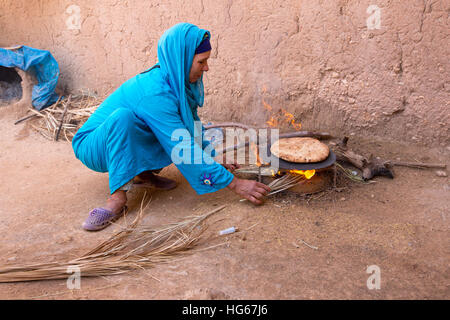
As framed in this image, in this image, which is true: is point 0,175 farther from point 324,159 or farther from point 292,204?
point 324,159

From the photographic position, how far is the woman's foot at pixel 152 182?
9.27 ft

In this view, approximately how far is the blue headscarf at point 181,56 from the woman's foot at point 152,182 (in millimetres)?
623

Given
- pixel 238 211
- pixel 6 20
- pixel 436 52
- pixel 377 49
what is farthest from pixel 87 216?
pixel 6 20

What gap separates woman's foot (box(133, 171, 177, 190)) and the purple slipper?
1.67 feet

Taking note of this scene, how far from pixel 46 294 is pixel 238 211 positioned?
122 centimetres

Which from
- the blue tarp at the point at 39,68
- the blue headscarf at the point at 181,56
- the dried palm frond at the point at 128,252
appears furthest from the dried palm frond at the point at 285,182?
the blue tarp at the point at 39,68

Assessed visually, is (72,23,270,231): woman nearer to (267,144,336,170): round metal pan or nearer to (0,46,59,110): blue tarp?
(267,144,336,170): round metal pan

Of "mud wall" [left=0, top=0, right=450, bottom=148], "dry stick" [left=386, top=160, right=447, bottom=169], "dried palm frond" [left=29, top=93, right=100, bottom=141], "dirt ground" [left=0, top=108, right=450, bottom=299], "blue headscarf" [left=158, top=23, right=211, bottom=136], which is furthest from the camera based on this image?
"dried palm frond" [left=29, top=93, right=100, bottom=141]

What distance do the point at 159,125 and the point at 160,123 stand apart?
2cm

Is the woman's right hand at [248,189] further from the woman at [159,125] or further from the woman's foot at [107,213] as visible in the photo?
the woman's foot at [107,213]

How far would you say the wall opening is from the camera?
16.6 ft

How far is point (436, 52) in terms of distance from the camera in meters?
2.84

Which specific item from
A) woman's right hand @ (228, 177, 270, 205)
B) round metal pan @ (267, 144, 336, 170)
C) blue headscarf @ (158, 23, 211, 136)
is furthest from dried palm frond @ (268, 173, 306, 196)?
blue headscarf @ (158, 23, 211, 136)

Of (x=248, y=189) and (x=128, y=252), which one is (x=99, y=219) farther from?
(x=248, y=189)
